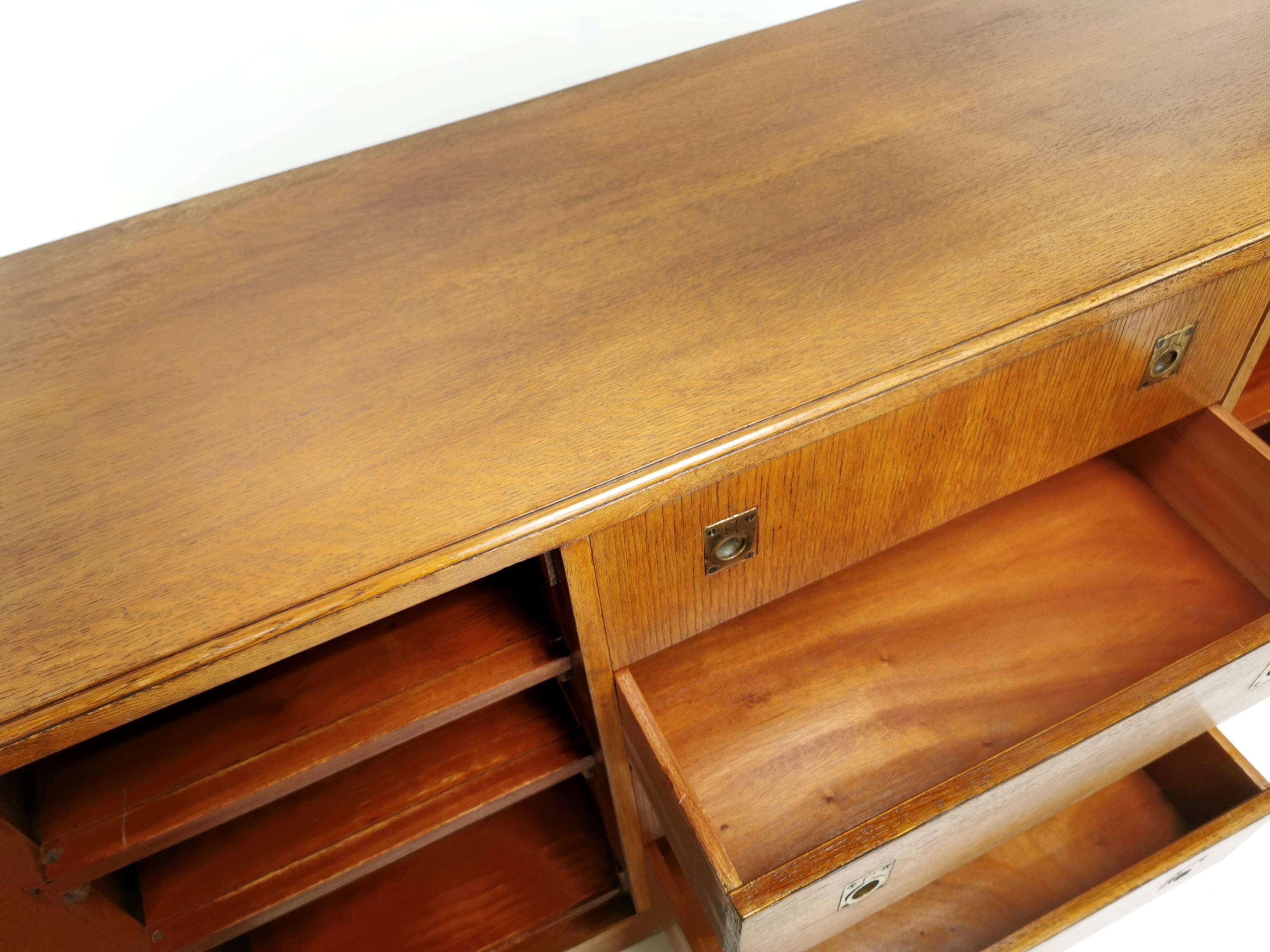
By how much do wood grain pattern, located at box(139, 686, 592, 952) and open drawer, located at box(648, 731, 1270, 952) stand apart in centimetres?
19

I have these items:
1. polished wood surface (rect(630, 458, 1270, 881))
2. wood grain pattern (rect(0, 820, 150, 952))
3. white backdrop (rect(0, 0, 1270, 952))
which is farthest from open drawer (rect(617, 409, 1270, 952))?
white backdrop (rect(0, 0, 1270, 952))

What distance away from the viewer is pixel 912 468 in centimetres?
71

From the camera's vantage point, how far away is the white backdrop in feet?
2.41

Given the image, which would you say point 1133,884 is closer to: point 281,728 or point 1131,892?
point 1131,892

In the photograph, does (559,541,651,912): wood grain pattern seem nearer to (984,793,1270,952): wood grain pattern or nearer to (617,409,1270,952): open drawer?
(617,409,1270,952): open drawer

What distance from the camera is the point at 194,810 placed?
25.3 inches

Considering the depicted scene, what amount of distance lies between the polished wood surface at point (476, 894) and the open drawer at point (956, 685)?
24 centimetres

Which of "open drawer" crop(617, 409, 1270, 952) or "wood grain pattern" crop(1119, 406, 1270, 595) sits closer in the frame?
"open drawer" crop(617, 409, 1270, 952)

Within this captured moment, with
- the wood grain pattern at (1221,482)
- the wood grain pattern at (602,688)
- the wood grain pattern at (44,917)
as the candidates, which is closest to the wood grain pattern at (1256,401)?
the wood grain pattern at (1221,482)

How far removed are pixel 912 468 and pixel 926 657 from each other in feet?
0.72

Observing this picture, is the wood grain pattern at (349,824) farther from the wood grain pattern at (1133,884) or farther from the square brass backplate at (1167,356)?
the square brass backplate at (1167,356)

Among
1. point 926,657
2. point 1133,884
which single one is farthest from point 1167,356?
point 1133,884

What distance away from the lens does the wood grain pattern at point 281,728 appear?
25.3 inches

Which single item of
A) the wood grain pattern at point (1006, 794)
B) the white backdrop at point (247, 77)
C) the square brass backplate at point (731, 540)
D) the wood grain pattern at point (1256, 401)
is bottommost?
the wood grain pattern at point (1006, 794)
